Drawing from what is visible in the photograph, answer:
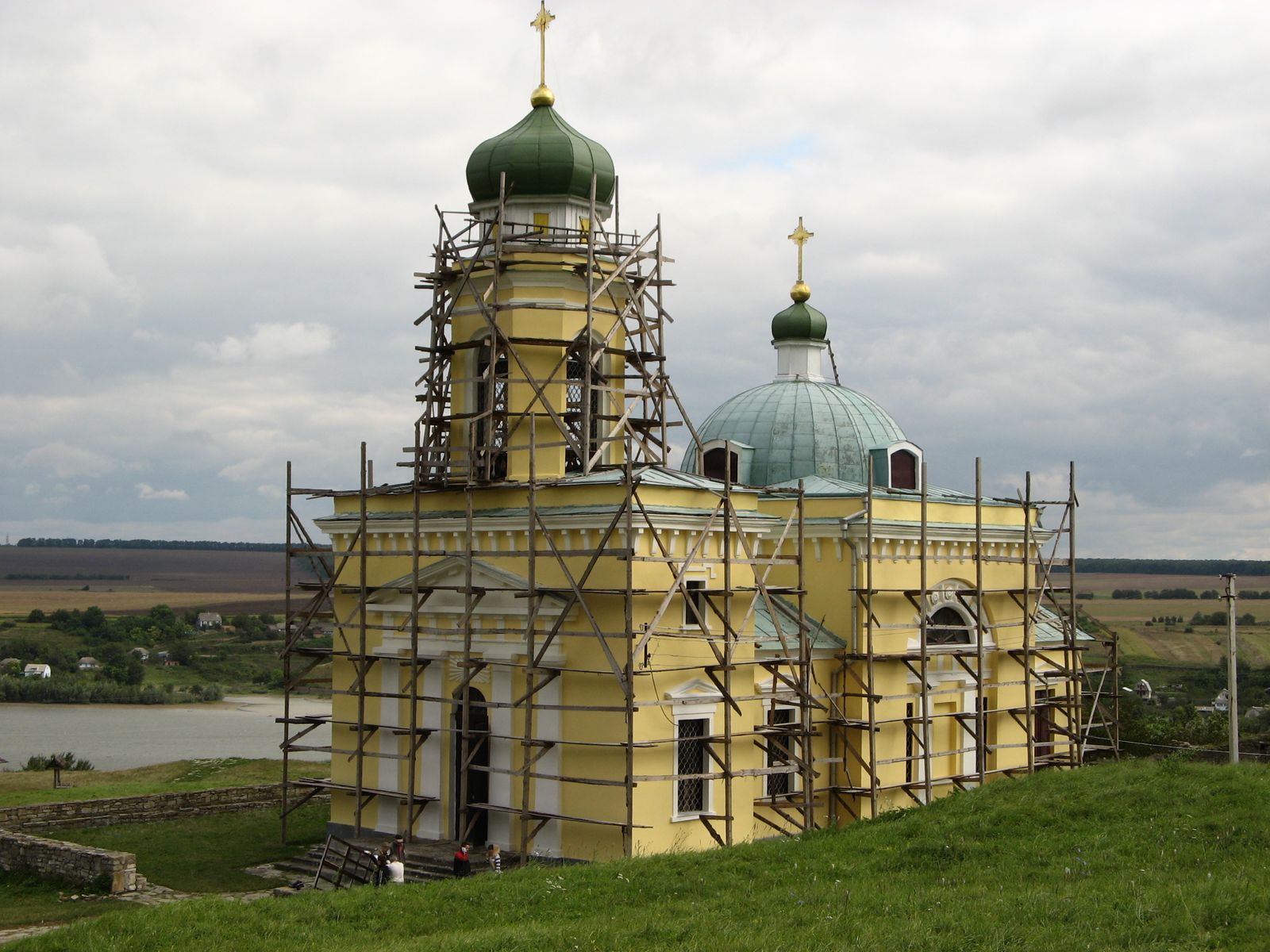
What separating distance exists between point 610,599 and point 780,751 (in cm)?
436

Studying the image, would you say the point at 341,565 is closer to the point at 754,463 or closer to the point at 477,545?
the point at 477,545

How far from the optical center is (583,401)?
24.2 metres

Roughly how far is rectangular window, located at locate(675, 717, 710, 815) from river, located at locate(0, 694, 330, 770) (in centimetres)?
2854

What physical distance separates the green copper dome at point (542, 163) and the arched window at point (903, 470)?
7.47 metres

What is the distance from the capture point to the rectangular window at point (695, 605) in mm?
22062

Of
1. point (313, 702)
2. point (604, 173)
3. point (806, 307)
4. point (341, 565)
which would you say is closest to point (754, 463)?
point (806, 307)

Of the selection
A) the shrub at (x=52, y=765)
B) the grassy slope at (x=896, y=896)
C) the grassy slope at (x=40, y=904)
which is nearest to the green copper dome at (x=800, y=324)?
the grassy slope at (x=896, y=896)

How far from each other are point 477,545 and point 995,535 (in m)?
10.4

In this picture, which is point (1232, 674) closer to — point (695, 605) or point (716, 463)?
point (695, 605)

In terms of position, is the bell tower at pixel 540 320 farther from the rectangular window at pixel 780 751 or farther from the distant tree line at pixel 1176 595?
the distant tree line at pixel 1176 595

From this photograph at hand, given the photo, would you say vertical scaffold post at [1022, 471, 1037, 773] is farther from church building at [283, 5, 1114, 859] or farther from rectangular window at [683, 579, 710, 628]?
rectangular window at [683, 579, 710, 628]

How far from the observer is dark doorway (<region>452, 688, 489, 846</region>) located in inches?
876

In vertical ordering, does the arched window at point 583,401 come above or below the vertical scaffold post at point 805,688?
above

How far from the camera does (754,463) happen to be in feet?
94.6
